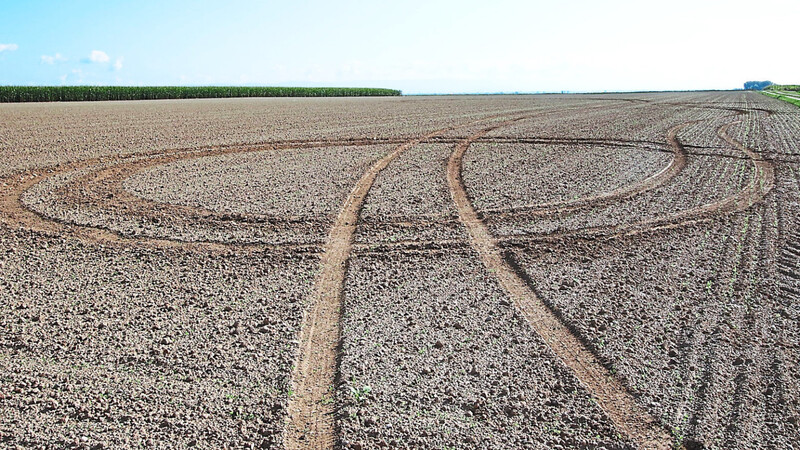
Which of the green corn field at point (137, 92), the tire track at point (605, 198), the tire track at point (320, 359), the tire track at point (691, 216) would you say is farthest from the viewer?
the green corn field at point (137, 92)

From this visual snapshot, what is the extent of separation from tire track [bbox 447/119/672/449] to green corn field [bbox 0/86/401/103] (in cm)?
5136

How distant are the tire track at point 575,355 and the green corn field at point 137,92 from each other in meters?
51.4

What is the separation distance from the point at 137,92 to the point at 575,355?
59.6 meters

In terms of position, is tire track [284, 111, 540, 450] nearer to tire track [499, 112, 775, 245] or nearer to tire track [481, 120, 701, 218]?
tire track [499, 112, 775, 245]

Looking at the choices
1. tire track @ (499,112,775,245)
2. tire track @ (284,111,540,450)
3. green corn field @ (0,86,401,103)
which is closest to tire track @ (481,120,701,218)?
tire track @ (499,112,775,245)

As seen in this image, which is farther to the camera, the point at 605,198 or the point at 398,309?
the point at 605,198

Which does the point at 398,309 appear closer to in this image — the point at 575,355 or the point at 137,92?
the point at 575,355

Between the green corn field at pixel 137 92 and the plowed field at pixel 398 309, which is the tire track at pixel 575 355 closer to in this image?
the plowed field at pixel 398 309

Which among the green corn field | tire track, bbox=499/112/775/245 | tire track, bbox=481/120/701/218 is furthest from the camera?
the green corn field

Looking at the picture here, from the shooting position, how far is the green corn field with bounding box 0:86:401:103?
47.9 m

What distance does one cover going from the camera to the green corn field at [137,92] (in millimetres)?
47941

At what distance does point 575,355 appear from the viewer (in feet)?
15.9

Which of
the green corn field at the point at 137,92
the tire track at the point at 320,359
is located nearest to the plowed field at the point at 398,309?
the tire track at the point at 320,359

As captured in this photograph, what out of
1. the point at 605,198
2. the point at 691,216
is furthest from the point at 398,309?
the point at 605,198
